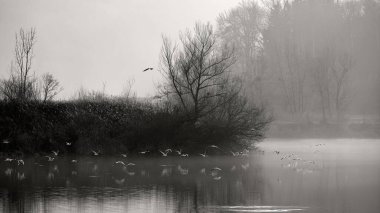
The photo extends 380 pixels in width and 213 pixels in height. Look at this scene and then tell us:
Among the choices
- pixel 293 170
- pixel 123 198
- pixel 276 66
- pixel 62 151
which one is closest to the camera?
pixel 123 198

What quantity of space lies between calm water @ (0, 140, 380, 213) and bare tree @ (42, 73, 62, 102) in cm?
1241

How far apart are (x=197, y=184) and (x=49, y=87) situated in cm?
2356

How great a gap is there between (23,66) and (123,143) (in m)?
9.20

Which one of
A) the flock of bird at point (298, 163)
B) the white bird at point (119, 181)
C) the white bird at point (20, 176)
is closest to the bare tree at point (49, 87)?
the flock of bird at point (298, 163)

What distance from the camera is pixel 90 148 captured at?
3472 cm

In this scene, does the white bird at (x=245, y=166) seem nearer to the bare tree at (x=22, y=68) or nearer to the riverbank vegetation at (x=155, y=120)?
the riverbank vegetation at (x=155, y=120)

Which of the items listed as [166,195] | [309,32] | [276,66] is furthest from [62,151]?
[309,32]

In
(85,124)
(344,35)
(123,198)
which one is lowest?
(123,198)

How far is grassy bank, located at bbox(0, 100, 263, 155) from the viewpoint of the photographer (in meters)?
34.4

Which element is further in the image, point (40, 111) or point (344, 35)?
point (344, 35)

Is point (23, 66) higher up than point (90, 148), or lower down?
higher up

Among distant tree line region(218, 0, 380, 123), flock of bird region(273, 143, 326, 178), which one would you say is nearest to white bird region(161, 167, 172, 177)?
flock of bird region(273, 143, 326, 178)

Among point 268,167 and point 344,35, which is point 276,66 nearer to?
point 344,35

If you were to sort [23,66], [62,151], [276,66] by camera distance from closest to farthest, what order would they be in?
[62,151] → [23,66] → [276,66]
